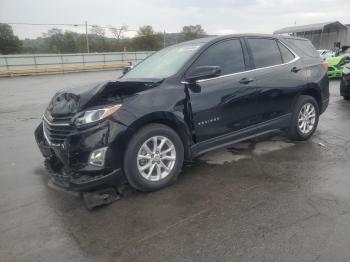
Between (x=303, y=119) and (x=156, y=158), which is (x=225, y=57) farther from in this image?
(x=303, y=119)

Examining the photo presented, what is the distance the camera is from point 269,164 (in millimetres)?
4762

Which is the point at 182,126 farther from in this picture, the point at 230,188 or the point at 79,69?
the point at 79,69

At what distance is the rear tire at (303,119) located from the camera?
217 inches

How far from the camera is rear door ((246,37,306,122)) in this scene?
4.98 metres

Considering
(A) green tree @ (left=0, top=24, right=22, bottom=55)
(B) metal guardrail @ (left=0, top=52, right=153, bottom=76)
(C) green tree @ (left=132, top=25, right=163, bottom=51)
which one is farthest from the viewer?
(C) green tree @ (left=132, top=25, right=163, bottom=51)

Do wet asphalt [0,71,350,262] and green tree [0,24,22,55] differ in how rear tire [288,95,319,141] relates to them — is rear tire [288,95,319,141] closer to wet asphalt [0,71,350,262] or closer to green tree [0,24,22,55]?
wet asphalt [0,71,350,262]

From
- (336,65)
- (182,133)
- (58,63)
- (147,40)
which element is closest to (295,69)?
(182,133)

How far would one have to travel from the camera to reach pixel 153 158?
394 centimetres

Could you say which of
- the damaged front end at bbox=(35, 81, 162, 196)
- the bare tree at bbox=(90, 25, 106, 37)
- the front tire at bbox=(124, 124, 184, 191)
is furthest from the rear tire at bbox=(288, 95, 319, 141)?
the bare tree at bbox=(90, 25, 106, 37)

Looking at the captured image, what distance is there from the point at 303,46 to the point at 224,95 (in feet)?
7.46

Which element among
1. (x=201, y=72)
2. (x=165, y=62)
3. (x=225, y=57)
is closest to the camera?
(x=201, y=72)

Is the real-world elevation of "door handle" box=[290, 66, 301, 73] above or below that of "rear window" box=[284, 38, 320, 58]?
below

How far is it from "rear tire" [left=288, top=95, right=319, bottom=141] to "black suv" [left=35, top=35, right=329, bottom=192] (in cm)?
2

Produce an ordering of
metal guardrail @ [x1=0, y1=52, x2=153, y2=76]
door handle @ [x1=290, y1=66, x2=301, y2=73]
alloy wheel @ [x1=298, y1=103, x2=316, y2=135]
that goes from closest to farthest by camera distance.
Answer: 1. door handle @ [x1=290, y1=66, x2=301, y2=73]
2. alloy wheel @ [x1=298, y1=103, x2=316, y2=135]
3. metal guardrail @ [x1=0, y1=52, x2=153, y2=76]
